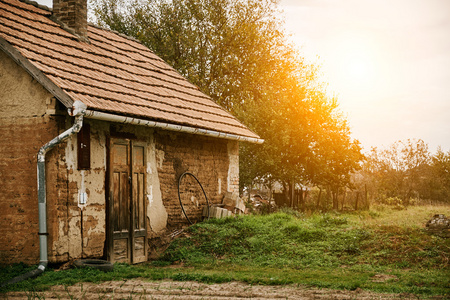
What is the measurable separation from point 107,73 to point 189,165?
10.3 ft

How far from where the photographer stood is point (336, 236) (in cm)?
1112

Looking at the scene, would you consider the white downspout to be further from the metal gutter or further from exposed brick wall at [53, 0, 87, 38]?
exposed brick wall at [53, 0, 87, 38]

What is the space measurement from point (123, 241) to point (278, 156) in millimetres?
12471

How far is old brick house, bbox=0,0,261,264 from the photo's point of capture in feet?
28.7

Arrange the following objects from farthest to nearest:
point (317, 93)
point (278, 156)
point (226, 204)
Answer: point (317, 93), point (278, 156), point (226, 204)

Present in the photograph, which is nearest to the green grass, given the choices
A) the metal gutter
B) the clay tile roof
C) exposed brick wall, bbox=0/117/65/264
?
exposed brick wall, bbox=0/117/65/264

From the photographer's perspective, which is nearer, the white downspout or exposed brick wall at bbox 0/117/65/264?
the white downspout

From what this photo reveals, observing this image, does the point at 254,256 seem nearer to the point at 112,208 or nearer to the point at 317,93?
the point at 112,208

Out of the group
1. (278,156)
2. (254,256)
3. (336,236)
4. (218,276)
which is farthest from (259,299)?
(278,156)

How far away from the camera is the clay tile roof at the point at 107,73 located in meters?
9.16

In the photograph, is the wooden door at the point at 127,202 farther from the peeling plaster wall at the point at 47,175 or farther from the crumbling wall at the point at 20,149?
the crumbling wall at the point at 20,149

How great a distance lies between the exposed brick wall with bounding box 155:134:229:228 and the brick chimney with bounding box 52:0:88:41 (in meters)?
3.37

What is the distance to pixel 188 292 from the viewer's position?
22.5 feet

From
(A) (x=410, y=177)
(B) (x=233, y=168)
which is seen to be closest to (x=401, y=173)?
(A) (x=410, y=177)
